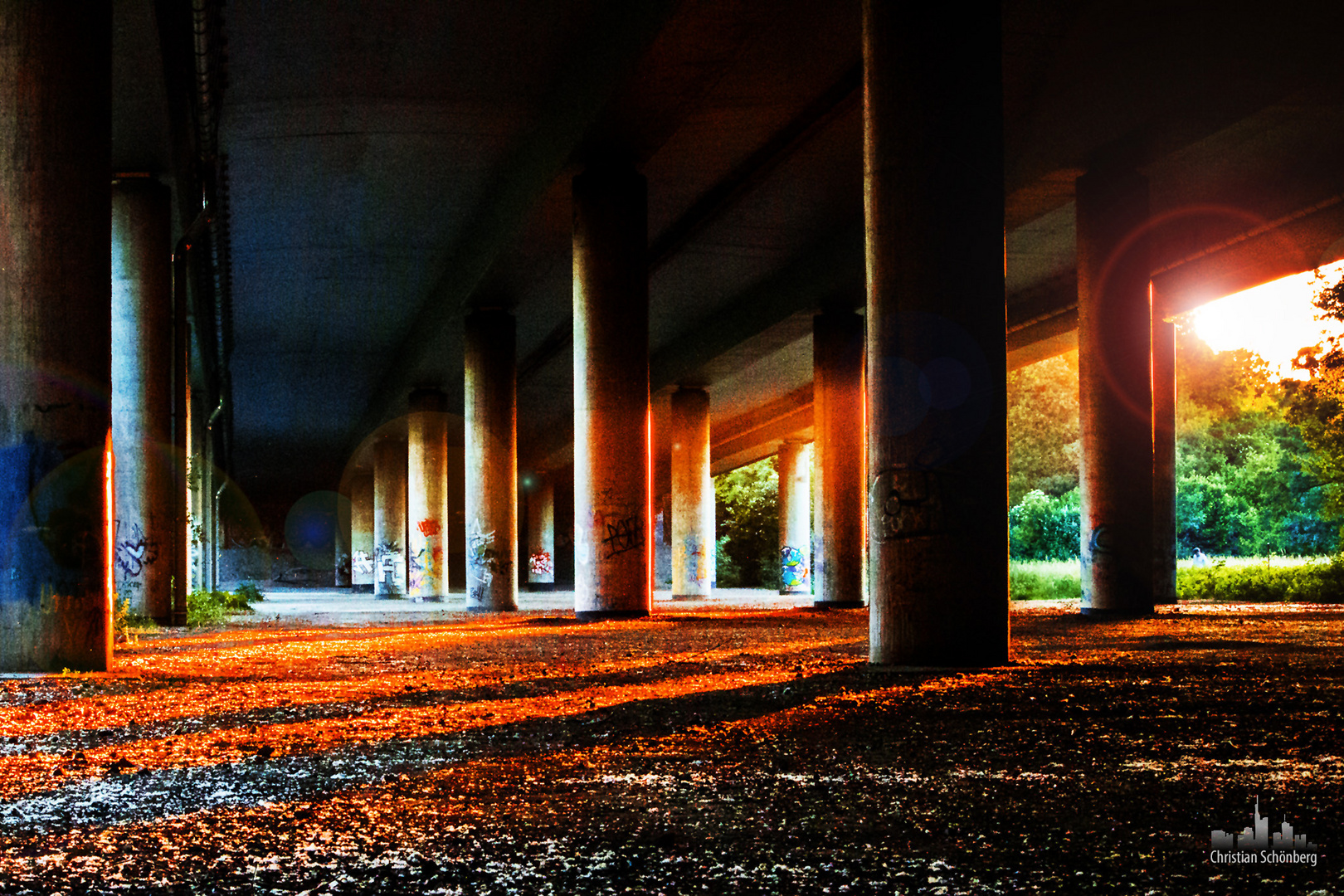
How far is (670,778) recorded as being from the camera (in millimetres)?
6098

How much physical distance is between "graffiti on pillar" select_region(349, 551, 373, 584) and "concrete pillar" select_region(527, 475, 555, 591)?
870 cm

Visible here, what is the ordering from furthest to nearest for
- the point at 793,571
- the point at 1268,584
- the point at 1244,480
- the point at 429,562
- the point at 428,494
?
the point at 1244,480 < the point at 793,571 < the point at 429,562 < the point at 428,494 < the point at 1268,584

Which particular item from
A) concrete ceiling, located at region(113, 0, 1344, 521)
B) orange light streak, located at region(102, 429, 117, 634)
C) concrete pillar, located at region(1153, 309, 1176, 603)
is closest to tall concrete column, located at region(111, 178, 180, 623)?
concrete ceiling, located at region(113, 0, 1344, 521)

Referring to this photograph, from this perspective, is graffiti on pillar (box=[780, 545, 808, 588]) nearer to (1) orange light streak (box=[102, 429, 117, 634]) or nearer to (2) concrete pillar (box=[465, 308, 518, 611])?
(2) concrete pillar (box=[465, 308, 518, 611])

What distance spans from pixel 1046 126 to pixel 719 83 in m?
6.14

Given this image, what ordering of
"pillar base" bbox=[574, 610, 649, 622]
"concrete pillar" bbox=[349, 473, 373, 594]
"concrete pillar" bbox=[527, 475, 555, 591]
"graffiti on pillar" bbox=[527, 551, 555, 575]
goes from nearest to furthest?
1. "pillar base" bbox=[574, 610, 649, 622]
2. "concrete pillar" bbox=[527, 475, 555, 591]
3. "graffiti on pillar" bbox=[527, 551, 555, 575]
4. "concrete pillar" bbox=[349, 473, 373, 594]

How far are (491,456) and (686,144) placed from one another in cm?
1197

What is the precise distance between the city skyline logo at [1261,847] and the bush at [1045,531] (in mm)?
61371

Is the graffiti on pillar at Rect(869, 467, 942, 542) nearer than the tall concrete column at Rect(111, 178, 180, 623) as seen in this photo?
Yes

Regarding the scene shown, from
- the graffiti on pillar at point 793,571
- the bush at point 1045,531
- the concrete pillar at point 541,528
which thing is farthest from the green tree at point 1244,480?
the concrete pillar at point 541,528

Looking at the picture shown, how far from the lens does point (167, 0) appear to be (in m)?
16.3

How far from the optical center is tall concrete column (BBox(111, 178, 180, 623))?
21.3 m

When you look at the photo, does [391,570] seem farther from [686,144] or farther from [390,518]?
[686,144]

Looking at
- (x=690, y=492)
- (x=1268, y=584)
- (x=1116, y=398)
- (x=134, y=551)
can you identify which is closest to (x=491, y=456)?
(x=134, y=551)
